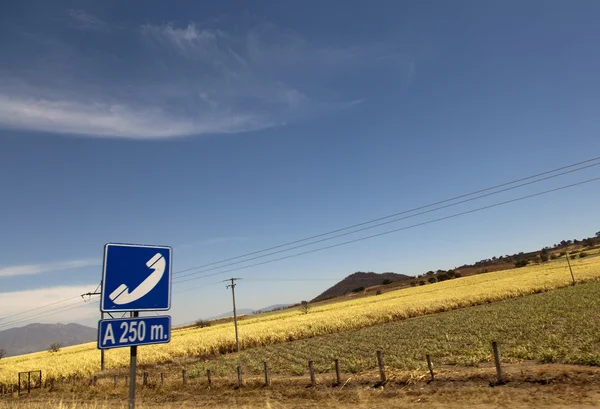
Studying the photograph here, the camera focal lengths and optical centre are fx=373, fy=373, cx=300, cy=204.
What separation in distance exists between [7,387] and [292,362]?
25.2m

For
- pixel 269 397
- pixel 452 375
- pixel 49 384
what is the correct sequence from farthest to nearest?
pixel 49 384, pixel 269 397, pixel 452 375

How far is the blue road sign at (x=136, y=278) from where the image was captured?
202 inches

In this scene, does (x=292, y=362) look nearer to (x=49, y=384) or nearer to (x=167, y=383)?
(x=167, y=383)

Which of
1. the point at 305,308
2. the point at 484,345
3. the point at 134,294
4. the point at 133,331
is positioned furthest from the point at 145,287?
the point at 305,308

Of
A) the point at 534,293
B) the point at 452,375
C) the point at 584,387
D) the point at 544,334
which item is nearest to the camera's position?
the point at 584,387

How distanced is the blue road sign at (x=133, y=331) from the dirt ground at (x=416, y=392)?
6185mm

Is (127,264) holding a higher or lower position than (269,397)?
higher

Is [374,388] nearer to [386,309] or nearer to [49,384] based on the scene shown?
[49,384]

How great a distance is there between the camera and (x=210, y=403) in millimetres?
17250

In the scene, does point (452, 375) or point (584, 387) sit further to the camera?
point (452, 375)

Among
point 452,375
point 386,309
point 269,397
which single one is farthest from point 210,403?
point 386,309

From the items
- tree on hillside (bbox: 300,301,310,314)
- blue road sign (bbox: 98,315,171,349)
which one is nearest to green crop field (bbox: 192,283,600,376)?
blue road sign (bbox: 98,315,171,349)

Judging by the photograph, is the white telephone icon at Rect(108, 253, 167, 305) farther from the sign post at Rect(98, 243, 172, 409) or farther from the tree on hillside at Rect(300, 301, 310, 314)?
the tree on hillside at Rect(300, 301, 310, 314)

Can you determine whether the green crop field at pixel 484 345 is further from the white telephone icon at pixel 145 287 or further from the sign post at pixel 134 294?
the white telephone icon at pixel 145 287
